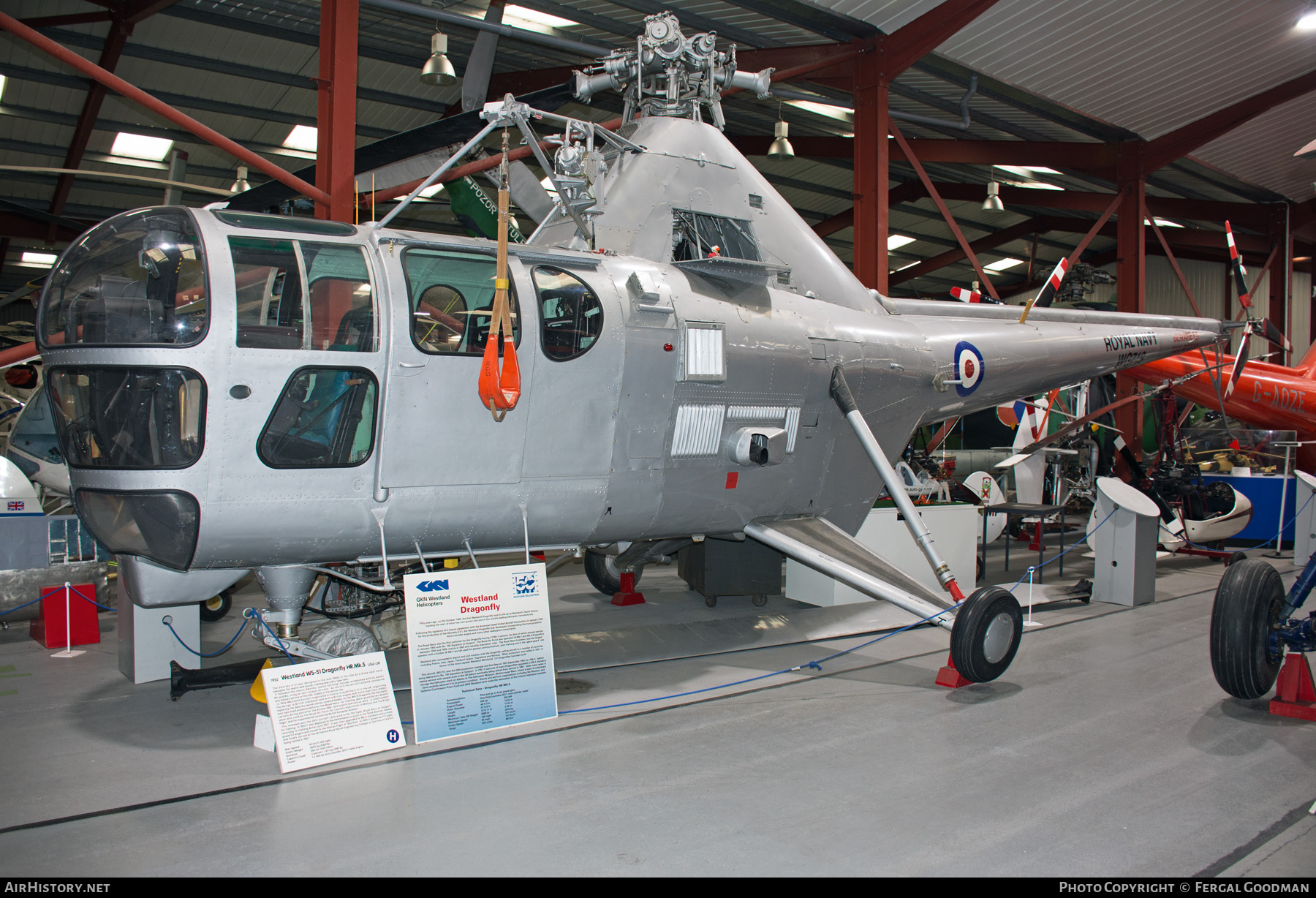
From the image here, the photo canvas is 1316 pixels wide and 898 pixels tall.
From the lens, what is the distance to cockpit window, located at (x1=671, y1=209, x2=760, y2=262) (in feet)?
21.2

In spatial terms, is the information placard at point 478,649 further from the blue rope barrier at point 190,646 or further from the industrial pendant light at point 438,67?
the industrial pendant light at point 438,67

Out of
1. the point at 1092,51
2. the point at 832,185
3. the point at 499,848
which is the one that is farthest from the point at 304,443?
the point at 832,185

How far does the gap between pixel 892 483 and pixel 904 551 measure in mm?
2588

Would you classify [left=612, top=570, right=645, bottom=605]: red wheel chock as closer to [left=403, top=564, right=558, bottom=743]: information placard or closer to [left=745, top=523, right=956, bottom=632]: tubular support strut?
[left=745, top=523, right=956, bottom=632]: tubular support strut

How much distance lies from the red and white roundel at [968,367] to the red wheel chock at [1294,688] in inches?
126

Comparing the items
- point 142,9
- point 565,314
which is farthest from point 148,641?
point 142,9

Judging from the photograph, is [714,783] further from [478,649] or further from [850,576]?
[850,576]

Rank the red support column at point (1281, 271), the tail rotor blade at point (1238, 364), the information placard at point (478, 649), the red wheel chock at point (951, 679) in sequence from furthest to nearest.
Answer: the red support column at point (1281, 271) < the tail rotor blade at point (1238, 364) < the red wheel chock at point (951, 679) < the information placard at point (478, 649)

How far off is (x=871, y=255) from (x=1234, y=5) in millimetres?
5927

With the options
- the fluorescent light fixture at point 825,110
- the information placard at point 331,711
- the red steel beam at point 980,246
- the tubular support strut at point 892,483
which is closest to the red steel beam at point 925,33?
the fluorescent light fixture at point 825,110

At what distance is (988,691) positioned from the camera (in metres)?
5.69

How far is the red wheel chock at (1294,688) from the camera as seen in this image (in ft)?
17.0

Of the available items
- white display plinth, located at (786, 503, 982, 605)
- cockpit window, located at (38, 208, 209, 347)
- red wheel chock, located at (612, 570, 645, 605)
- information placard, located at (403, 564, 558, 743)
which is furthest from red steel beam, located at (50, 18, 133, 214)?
white display plinth, located at (786, 503, 982, 605)

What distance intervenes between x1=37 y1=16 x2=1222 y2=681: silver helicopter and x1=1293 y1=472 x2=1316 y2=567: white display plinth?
5.93 metres
